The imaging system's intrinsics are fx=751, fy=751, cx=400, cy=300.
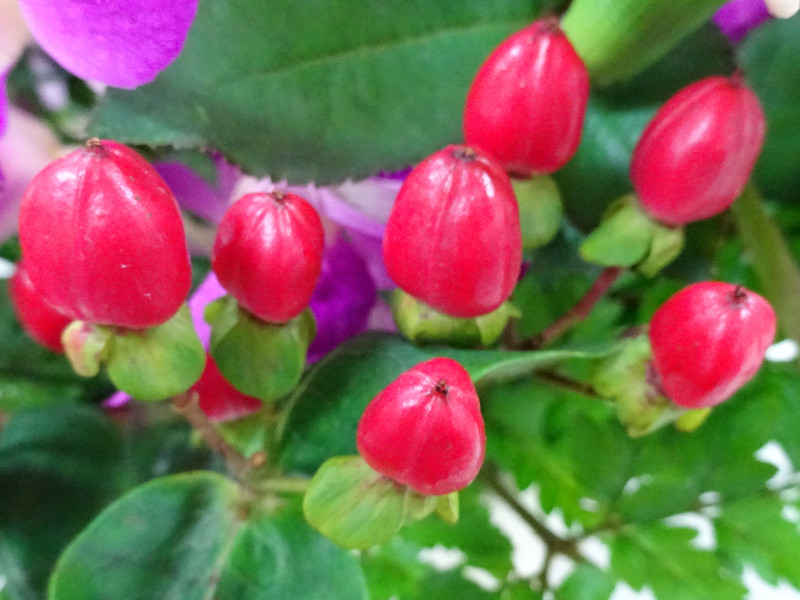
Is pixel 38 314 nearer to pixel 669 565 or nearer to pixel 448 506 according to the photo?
pixel 448 506

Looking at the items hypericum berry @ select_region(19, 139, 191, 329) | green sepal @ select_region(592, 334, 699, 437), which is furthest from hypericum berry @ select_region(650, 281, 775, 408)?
hypericum berry @ select_region(19, 139, 191, 329)

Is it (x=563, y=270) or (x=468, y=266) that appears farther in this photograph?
(x=563, y=270)

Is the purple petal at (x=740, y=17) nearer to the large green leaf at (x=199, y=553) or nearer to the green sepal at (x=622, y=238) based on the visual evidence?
the green sepal at (x=622, y=238)

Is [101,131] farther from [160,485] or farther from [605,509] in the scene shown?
[605,509]

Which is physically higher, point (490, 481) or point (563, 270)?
point (563, 270)

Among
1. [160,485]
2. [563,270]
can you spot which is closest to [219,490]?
[160,485]

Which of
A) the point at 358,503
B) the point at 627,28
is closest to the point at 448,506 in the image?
the point at 358,503
